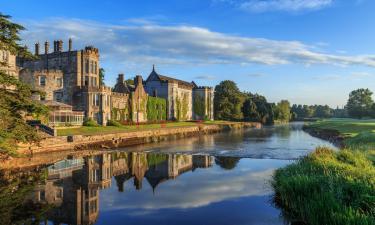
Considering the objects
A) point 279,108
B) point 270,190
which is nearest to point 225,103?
point 279,108

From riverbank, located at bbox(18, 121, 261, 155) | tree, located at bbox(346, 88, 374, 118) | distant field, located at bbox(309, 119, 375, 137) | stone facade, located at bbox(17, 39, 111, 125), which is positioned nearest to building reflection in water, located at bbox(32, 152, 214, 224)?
riverbank, located at bbox(18, 121, 261, 155)

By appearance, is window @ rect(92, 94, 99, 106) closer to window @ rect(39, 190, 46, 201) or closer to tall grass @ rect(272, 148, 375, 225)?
window @ rect(39, 190, 46, 201)

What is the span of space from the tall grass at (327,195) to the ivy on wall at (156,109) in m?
58.6

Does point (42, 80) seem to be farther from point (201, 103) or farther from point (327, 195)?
point (201, 103)

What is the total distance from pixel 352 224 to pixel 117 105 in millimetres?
57240

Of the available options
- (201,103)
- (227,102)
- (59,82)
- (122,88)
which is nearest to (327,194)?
(59,82)

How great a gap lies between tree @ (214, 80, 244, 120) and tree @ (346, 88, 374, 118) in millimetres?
61091

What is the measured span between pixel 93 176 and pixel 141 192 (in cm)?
584

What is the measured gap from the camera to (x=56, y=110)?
4881cm

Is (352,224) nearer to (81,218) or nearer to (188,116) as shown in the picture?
(81,218)

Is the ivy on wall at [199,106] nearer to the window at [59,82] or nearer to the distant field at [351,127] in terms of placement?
the distant field at [351,127]

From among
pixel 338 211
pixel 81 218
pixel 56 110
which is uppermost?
pixel 56 110

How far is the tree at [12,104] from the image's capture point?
19.9 metres

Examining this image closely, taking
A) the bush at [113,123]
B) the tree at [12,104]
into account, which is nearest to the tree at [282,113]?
the bush at [113,123]
